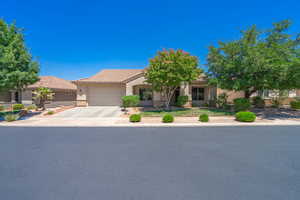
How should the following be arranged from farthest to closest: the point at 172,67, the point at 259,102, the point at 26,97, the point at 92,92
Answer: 1. the point at 92,92
2. the point at 26,97
3. the point at 259,102
4. the point at 172,67

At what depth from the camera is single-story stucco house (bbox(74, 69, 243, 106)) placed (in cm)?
1664

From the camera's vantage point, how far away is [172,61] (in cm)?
1183

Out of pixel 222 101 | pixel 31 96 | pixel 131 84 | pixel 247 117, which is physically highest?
pixel 131 84

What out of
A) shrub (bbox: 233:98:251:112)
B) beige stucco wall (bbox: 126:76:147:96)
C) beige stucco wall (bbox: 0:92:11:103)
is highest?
beige stucco wall (bbox: 126:76:147:96)

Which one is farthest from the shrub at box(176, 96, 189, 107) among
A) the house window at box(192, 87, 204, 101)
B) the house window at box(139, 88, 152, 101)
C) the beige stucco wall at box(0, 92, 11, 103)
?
the beige stucco wall at box(0, 92, 11, 103)

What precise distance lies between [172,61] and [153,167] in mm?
10233

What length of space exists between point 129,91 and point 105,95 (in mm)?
4148

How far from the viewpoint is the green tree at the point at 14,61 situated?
1012 centimetres

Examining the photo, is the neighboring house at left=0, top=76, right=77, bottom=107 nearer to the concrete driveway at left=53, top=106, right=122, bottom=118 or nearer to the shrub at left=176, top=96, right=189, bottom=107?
the concrete driveway at left=53, top=106, right=122, bottom=118

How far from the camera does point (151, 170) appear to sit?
339 centimetres

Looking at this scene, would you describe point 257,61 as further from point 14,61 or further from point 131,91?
point 14,61

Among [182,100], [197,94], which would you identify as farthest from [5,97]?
[197,94]

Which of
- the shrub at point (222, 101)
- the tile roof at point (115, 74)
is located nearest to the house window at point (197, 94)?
the shrub at point (222, 101)

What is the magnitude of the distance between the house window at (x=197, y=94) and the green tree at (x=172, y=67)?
5.18 m
